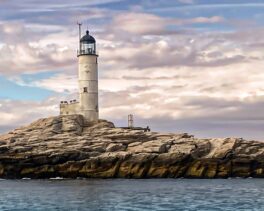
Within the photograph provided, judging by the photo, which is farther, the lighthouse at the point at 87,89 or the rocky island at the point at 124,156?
the lighthouse at the point at 87,89

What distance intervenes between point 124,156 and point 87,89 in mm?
16337

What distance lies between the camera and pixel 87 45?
107m

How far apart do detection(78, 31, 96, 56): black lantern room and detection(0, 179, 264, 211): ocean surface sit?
2850 cm

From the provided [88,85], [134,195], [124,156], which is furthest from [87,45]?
[134,195]

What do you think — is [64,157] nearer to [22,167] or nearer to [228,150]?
[22,167]

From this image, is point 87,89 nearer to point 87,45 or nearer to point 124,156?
point 87,45

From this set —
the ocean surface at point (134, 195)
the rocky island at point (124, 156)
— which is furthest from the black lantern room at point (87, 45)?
the ocean surface at point (134, 195)

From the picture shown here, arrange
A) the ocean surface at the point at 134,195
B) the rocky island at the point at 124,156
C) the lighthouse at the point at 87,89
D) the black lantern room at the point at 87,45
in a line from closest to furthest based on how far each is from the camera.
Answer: the ocean surface at the point at 134,195 < the rocky island at the point at 124,156 < the lighthouse at the point at 87,89 < the black lantern room at the point at 87,45

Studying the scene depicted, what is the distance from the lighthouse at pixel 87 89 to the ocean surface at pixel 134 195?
21.2m

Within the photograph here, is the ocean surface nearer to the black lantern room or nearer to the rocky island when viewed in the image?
the rocky island

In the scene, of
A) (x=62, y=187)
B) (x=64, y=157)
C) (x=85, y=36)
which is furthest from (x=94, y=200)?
(x=85, y=36)

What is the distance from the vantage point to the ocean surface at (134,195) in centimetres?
5372

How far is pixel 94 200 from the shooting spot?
58781 millimetres

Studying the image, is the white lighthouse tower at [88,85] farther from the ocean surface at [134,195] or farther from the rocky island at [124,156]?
the ocean surface at [134,195]
